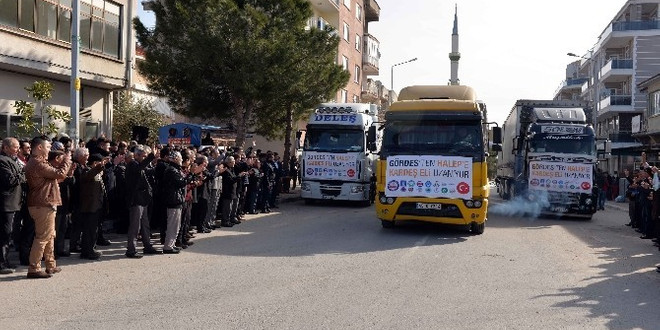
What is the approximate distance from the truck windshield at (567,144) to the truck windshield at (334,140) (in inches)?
220

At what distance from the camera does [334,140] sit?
21.4 meters

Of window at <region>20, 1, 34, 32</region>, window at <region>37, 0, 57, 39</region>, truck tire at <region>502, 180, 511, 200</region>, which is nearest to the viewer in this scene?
window at <region>20, 1, 34, 32</region>

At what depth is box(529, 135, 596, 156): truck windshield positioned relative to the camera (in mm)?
19250

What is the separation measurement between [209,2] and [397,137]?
9249 millimetres

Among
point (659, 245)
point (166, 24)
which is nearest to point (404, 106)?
point (659, 245)

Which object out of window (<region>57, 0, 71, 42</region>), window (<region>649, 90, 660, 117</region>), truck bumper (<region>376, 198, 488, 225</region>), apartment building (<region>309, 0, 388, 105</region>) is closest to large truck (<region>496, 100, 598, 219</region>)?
truck bumper (<region>376, 198, 488, 225</region>)

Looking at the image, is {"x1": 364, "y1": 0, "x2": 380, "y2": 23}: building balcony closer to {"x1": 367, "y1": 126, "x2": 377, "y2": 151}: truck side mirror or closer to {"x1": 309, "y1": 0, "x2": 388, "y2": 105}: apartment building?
{"x1": 309, "y1": 0, "x2": 388, "y2": 105}: apartment building

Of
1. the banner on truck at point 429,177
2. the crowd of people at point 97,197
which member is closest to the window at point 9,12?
the crowd of people at point 97,197

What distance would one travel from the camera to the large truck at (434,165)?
44.7 ft

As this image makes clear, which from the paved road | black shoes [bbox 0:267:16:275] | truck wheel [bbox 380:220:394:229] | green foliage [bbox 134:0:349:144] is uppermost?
green foliage [bbox 134:0:349:144]

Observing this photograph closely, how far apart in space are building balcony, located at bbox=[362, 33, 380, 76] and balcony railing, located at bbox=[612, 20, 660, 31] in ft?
63.6

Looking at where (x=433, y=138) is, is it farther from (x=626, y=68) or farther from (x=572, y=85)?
(x=572, y=85)

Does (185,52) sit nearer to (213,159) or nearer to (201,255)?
(213,159)

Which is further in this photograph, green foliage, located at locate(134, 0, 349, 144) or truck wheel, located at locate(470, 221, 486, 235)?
green foliage, located at locate(134, 0, 349, 144)
